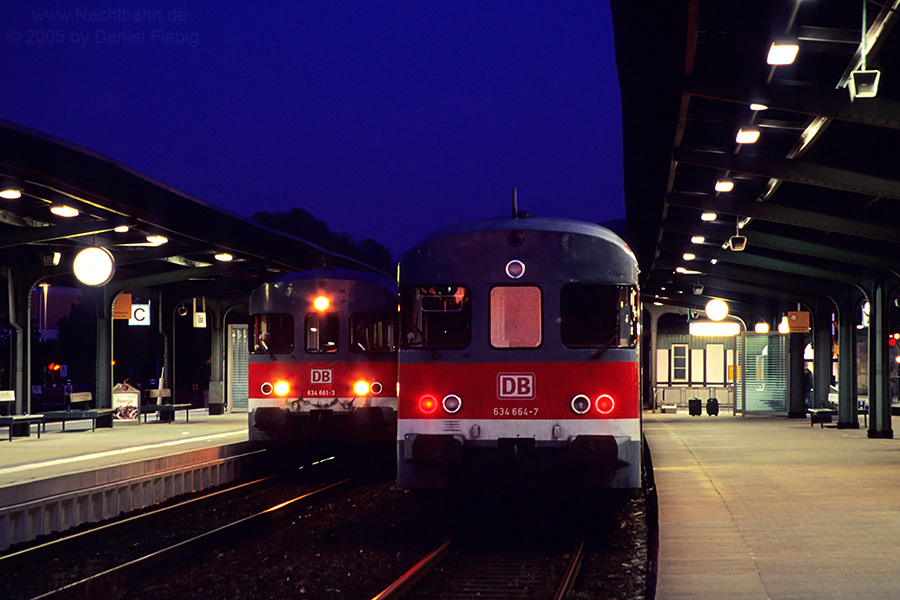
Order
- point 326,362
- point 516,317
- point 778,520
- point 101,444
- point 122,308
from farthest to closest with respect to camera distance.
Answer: point 122,308 → point 101,444 → point 326,362 → point 778,520 → point 516,317

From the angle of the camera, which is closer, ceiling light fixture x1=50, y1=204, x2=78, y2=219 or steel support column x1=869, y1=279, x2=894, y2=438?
ceiling light fixture x1=50, y1=204, x2=78, y2=219

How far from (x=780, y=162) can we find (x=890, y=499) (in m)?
4.35

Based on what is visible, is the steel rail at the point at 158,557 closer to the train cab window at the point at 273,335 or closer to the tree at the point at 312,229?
the train cab window at the point at 273,335

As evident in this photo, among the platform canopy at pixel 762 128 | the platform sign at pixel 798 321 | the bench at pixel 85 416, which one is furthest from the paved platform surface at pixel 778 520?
the bench at pixel 85 416

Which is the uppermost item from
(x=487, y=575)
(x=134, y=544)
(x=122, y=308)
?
(x=122, y=308)

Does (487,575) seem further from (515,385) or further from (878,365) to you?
(878,365)

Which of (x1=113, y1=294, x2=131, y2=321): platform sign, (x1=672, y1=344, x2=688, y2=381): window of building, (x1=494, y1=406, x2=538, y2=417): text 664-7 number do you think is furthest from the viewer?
(x1=672, y1=344, x2=688, y2=381): window of building

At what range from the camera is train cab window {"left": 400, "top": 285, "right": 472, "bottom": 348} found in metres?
9.16

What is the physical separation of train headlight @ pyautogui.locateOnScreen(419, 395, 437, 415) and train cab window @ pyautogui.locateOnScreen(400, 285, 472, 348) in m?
0.47

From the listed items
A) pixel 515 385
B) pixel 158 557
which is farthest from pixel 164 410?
pixel 515 385

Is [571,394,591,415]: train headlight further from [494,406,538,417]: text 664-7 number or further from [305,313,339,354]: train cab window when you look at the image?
[305,313,339,354]: train cab window

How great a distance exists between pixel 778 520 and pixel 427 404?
3.46 meters

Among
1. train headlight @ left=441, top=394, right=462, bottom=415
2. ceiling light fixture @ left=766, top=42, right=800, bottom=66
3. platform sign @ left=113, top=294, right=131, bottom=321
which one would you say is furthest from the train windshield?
platform sign @ left=113, top=294, right=131, bottom=321

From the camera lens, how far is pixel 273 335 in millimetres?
14789
